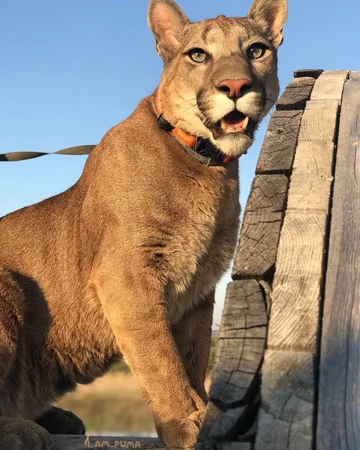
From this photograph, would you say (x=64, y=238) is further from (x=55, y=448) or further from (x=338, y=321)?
(x=338, y=321)

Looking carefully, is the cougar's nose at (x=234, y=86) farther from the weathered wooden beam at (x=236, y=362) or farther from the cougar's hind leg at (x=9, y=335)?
the cougar's hind leg at (x=9, y=335)

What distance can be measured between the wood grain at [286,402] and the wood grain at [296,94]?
170 cm

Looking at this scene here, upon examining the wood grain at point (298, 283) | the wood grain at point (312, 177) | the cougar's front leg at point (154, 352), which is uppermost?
the wood grain at point (312, 177)

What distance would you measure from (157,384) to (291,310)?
125 centimetres

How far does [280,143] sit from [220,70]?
705mm

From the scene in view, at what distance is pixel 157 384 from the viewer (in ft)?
10.4

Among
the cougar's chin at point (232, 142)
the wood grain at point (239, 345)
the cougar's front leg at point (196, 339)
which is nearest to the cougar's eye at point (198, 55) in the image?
the cougar's chin at point (232, 142)

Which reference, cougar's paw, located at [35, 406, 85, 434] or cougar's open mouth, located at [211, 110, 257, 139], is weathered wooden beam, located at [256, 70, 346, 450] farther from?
cougar's paw, located at [35, 406, 85, 434]

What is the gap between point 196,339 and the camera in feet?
12.6

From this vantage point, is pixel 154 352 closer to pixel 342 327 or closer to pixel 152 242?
pixel 152 242

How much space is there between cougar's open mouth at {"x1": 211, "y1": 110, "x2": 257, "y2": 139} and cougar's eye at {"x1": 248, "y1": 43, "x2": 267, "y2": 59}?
492 mm

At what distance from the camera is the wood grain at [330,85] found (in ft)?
11.3

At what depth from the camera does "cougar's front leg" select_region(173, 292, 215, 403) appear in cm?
382

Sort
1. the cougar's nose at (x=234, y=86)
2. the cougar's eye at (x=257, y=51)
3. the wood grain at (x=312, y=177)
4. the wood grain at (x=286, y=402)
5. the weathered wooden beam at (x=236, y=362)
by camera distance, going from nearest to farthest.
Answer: the wood grain at (x=286, y=402)
the weathered wooden beam at (x=236, y=362)
the wood grain at (x=312, y=177)
the cougar's nose at (x=234, y=86)
the cougar's eye at (x=257, y=51)
